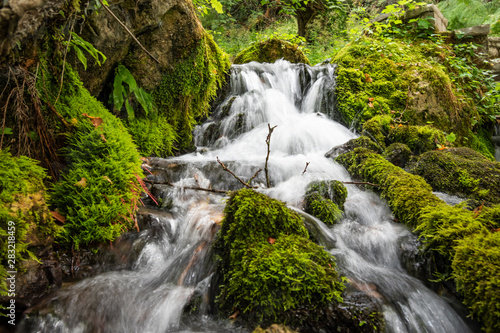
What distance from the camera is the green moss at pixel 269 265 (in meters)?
1.90

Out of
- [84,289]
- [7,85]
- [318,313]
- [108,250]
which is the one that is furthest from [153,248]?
[7,85]

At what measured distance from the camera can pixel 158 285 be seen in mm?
2574

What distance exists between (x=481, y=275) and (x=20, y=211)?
3.58m

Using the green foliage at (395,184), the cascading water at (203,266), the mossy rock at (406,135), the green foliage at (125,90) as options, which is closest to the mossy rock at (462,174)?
the green foliage at (395,184)

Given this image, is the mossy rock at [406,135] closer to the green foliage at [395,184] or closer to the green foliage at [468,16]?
the green foliage at [395,184]

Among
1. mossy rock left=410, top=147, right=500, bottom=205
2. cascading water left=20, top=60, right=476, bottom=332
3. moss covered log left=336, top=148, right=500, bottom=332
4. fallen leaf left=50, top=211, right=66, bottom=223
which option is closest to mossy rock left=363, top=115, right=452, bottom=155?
mossy rock left=410, top=147, right=500, bottom=205

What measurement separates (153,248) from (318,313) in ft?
6.25

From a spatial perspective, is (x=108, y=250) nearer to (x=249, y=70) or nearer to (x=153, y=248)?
(x=153, y=248)

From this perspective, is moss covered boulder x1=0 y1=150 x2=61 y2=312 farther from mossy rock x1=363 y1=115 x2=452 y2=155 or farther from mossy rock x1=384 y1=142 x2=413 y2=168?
mossy rock x1=363 y1=115 x2=452 y2=155

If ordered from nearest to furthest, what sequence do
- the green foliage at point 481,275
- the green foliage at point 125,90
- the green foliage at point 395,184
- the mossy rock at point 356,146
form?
the green foliage at point 481,275
the green foliage at point 395,184
the green foliage at point 125,90
the mossy rock at point 356,146

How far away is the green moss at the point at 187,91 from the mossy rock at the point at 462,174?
426 centimetres

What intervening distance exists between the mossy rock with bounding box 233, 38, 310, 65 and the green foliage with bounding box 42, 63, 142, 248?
22.7 ft

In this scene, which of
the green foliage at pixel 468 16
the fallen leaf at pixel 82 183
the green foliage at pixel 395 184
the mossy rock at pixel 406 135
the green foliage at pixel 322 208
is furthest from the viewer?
the green foliage at pixel 468 16

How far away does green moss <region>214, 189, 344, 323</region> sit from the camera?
1.90 meters
